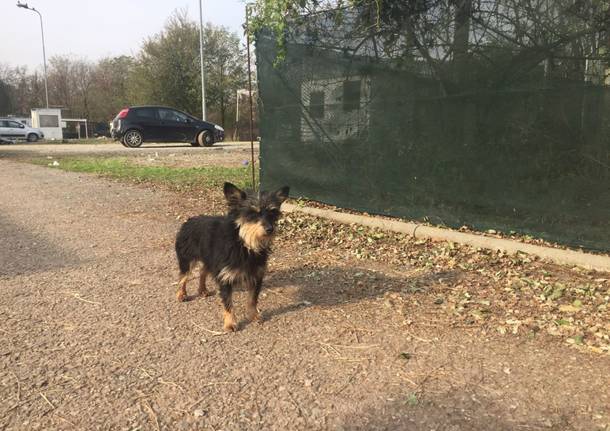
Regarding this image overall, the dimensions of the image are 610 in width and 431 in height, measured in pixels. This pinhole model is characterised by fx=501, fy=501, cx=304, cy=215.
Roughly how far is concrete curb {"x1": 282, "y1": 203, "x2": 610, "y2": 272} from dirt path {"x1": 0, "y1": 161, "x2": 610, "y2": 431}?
3.33ft

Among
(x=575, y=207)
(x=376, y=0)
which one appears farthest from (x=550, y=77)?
(x=376, y=0)

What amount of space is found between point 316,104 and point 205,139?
1619 cm

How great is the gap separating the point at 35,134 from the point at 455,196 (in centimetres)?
3850

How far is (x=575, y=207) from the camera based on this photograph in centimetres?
516

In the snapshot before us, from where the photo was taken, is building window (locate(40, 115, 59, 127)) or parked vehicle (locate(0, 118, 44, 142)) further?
building window (locate(40, 115, 59, 127))

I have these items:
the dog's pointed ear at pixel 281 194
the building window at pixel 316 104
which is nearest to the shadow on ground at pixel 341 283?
the dog's pointed ear at pixel 281 194

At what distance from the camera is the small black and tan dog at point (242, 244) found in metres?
3.62

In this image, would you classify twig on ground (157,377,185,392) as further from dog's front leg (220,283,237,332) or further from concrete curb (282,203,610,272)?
concrete curb (282,203,610,272)

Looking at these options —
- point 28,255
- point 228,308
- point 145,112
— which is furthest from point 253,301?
point 145,112

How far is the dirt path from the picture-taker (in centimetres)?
260

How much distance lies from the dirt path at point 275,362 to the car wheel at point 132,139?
1730cm

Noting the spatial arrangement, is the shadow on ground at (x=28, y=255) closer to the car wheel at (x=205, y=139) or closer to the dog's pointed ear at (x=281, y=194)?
the dog's pointed ear at (x=281, y=194)

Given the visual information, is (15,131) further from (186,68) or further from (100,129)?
(100,129)

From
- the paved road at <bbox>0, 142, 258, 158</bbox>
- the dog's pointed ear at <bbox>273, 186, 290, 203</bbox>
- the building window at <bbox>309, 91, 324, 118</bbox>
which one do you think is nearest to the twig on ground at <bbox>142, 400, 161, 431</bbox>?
the dog's pointed ear at <bbox>273, 186, 290, 203</bbox>
